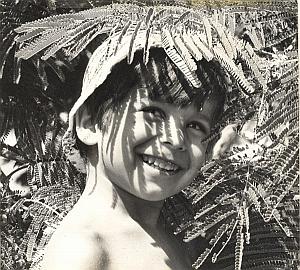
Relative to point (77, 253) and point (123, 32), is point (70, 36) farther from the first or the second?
point (77, 253)

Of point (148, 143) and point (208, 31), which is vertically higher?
point (208, 31)

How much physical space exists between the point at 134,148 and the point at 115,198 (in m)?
0.09

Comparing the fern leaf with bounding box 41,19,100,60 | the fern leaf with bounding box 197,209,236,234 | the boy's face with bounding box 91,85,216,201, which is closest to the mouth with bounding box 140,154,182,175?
the boy's face with bounding box 91,85,216,201

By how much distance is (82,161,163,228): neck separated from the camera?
1.92 m

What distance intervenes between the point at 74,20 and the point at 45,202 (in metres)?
0.31

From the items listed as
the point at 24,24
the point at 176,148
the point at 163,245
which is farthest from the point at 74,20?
the point at 163,245

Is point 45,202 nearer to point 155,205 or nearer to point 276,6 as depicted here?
point 155,205

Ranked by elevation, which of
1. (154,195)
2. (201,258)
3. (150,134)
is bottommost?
(201,258)

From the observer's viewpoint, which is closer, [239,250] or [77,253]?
[77,253]

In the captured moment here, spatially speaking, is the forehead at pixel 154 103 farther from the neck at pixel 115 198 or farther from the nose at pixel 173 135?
the neck at pixel 115 198

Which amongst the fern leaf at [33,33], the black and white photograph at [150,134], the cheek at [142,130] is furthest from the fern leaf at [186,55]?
the fern leaf at [33,33]

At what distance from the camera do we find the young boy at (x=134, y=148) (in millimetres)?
1897

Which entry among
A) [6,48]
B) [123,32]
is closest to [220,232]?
[123,32]

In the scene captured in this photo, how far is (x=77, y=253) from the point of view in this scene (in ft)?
6.09
